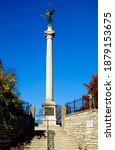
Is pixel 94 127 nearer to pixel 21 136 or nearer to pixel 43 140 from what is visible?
pixel 43 140

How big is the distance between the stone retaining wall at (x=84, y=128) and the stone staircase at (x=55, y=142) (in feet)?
1.86

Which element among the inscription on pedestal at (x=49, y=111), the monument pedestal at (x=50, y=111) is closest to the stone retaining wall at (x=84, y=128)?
the monument pedestal at (x=50, y=111)

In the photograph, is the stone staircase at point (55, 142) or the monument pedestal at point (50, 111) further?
the monument pedestal at point (50, 111)

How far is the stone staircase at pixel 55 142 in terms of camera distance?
913 inches

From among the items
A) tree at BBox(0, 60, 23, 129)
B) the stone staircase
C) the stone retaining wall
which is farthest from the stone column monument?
tree at BBox(0, 60, 23, 129)

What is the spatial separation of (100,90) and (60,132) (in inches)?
814

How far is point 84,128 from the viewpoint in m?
24.2

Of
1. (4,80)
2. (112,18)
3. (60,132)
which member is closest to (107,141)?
(112,18)

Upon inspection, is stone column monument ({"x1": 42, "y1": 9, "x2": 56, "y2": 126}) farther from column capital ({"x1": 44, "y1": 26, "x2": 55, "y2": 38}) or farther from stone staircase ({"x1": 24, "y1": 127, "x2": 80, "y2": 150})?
stone staircase ({"x1": 24, "y1": 127, "x2": 80, "y2": 150})

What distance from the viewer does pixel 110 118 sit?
26.1 ft

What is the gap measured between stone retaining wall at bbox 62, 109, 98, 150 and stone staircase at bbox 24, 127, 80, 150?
57 cm

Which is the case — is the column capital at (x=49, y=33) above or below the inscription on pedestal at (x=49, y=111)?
above

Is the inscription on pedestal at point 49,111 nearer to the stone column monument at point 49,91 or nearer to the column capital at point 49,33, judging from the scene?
the stone column monument at point 49,91

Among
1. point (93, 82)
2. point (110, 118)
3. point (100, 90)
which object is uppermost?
point (93, 82)
